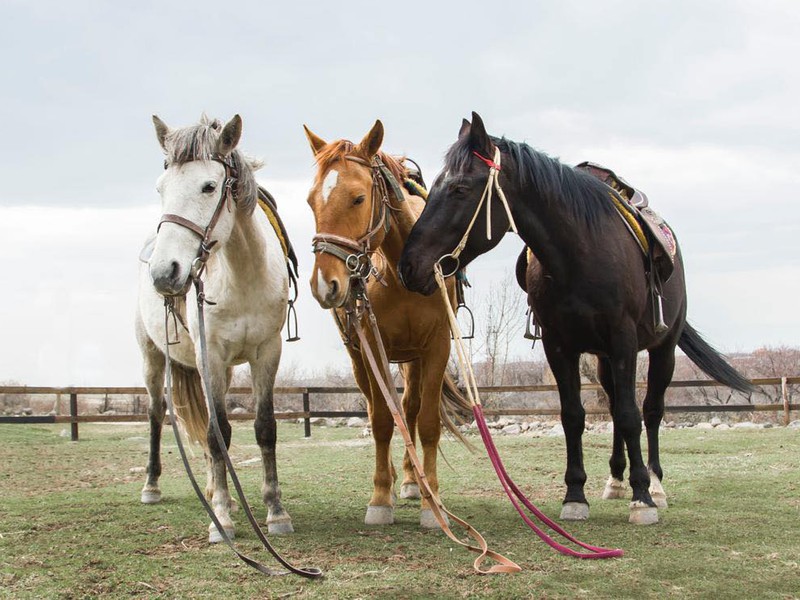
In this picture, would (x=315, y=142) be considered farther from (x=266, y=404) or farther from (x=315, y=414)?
(x=315, y=414)

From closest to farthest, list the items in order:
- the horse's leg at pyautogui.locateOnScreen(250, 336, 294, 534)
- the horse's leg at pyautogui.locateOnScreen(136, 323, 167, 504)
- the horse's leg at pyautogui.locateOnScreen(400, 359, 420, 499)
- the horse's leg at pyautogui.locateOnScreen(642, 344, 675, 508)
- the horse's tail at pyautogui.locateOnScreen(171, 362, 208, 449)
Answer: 1. the horse's leg at pyautogui.locateOnScreen(250, 336, 294, 534)
2. the horse's leg at pyautogui.locateOnScreen(400, 359, 420, 499)
3. the horse's leg at pyautogui.locateOnScreen(642, 344, 675, 508)
4. the horse's tail at pyautogui.locateOnScreen(171, 362, 208, 449)
5. the horse's leg at pyautogui.locateOnScreen(136, 323, 167, 504)

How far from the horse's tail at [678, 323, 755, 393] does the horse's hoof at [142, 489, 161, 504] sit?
15.8 ft

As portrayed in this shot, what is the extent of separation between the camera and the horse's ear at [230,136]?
426cm

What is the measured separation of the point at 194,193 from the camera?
13.2 feet

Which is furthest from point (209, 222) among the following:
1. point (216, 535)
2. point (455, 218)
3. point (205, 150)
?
point (216, 535)

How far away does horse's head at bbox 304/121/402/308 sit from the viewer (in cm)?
396

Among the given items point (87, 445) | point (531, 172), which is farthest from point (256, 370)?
point (87, 445)

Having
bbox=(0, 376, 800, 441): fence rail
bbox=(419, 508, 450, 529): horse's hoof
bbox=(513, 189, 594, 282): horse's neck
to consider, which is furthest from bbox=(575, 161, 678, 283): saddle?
bbox=(0, 376, 800, 441): fence rail

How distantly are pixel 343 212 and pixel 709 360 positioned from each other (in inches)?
170

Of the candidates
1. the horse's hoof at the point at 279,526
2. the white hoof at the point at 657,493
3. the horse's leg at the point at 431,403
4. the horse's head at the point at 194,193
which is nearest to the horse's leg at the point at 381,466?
the horse's leg at the point at 431,403

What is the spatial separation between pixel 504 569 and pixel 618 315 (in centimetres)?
183

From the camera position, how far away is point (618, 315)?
4.62 meters

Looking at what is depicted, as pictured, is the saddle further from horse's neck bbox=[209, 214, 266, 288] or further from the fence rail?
the fence rail

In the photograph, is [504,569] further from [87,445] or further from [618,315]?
[87,445]
